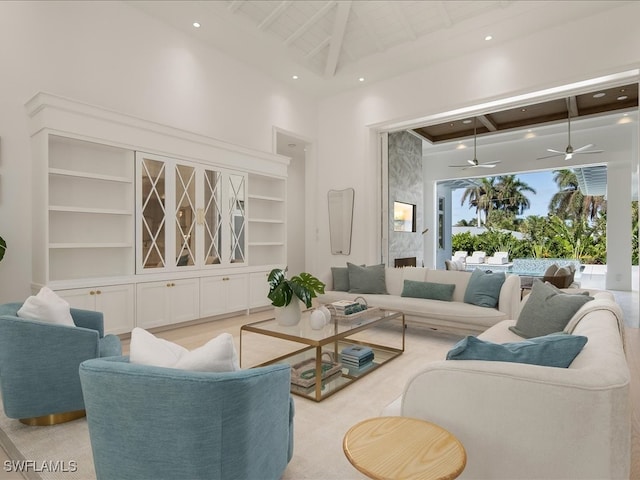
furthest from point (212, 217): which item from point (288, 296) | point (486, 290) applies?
point (486, 290)

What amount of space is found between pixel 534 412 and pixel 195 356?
1.20 metres

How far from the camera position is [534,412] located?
129 cm

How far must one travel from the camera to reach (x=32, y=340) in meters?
2.06

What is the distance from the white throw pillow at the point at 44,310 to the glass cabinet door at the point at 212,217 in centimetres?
262

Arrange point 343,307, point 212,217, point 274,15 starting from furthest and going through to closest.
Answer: point 212,217 → point 274,15 → point 343,307

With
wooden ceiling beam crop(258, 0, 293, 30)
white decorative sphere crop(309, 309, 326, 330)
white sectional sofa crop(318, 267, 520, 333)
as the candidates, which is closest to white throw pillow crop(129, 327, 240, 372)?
white decorative sphere crop(309, 309, 326, 330)

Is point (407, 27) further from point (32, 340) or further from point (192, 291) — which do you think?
point (32, 340)

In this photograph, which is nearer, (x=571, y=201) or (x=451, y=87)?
(x=451, y=87)

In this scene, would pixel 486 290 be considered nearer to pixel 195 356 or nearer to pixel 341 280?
pixel 341 280

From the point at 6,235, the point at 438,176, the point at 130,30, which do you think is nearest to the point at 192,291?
the point at 6,235

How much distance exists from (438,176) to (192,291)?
791 centimetres

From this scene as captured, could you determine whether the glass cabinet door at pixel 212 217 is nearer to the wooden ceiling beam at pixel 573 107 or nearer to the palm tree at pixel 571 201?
the wooden ceiling beam at pixel 573 107

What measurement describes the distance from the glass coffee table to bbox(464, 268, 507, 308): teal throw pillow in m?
0.95

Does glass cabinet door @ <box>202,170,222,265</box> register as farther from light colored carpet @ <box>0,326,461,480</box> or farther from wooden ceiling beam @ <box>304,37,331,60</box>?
light colored carpet @ <box>0,326,461,480</box>
